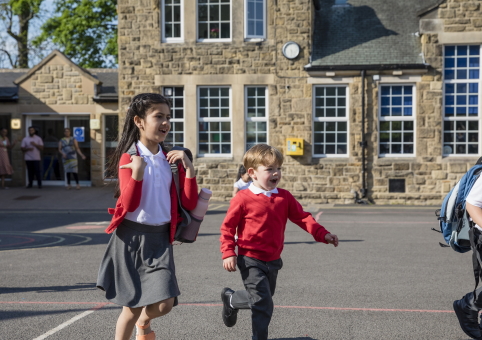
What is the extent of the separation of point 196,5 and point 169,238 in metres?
16.4

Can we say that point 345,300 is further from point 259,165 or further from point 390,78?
point 390,78

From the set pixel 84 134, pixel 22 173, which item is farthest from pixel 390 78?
pixel 22 173

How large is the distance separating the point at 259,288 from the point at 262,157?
928 mm

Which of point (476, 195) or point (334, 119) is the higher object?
point (334, 119)

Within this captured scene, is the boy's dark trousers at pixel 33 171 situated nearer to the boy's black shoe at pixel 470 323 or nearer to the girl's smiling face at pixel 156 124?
the girl's smiling face at pixel 156 124

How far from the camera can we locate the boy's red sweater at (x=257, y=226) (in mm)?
5055

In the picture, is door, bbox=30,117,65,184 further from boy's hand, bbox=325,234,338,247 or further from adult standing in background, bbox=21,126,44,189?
boy's hand, bbox=325,234,338,247

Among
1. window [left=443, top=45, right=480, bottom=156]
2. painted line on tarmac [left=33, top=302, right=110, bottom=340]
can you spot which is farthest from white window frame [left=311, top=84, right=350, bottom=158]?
painted line on tarmac [left=33, top=302, right=110, bottom=340]

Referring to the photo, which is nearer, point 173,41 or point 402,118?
point 402,118

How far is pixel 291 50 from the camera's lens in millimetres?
19688

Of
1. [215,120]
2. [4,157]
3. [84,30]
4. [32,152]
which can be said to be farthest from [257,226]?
[84,30]

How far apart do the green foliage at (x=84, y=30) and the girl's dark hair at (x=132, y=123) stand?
31.4m

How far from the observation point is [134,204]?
171 inches

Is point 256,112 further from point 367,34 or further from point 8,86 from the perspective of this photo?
point 8,86
